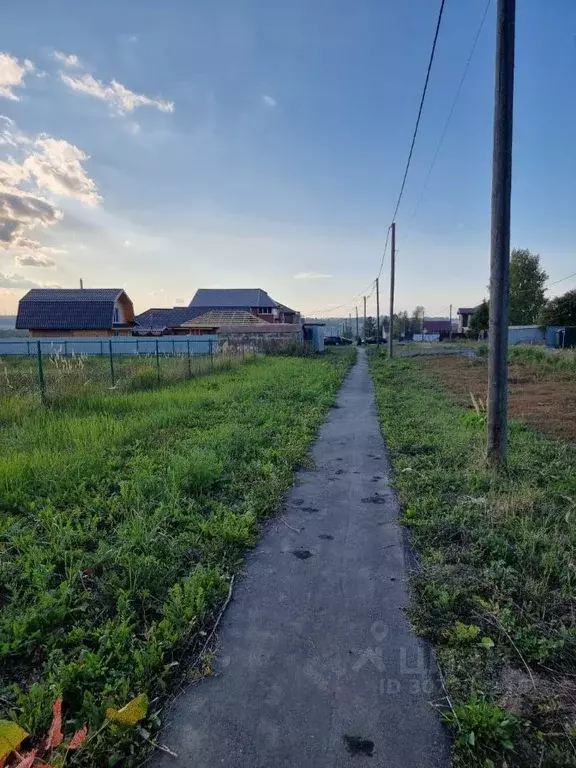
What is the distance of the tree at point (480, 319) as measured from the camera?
163 feet

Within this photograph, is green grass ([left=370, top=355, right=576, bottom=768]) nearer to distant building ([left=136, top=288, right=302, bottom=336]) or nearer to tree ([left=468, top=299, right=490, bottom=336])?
distant building ([left=136, top=288, right=302, bottom=336])

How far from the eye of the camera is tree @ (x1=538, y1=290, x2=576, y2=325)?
123 feet

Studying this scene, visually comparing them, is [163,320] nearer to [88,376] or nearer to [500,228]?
[88,376]

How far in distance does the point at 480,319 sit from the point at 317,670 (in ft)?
180

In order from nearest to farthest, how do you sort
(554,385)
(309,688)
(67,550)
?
1. (309,688)
2. (67,550)
3. (554,385)

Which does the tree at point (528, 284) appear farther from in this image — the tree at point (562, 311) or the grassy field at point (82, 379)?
the grassy field at point (82, 379)

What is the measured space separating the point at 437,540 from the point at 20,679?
3146 millimetres

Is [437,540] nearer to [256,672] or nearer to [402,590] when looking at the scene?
[402,590]

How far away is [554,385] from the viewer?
48.0ft

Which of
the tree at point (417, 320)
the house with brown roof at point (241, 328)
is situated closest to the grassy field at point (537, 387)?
the house with brown roof at point (241, 328)

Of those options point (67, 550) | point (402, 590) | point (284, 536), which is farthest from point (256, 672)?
point (67, 550)

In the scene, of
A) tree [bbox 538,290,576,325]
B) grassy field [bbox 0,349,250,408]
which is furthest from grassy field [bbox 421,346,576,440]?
tree [bbox 538,290,576,325]

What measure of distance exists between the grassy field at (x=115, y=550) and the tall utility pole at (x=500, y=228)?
8.93ft

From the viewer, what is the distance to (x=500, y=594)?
2.96 metres
